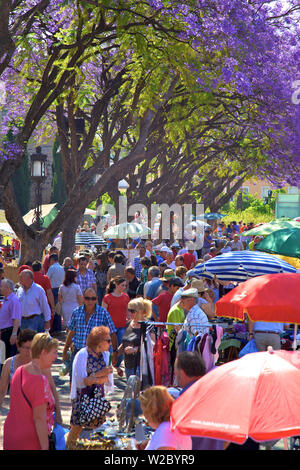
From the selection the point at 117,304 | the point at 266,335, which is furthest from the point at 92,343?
the point at 117,304

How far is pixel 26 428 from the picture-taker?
5844 millimetres

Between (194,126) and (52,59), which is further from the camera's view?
(194,126)

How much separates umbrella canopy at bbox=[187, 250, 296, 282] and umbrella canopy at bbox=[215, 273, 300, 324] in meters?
3.39

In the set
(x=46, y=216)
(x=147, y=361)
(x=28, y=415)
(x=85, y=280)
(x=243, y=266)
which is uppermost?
(x=46, y=216)

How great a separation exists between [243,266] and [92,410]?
16.6 ft

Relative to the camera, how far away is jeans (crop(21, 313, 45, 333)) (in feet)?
37.7

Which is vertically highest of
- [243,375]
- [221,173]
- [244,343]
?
[221,173]

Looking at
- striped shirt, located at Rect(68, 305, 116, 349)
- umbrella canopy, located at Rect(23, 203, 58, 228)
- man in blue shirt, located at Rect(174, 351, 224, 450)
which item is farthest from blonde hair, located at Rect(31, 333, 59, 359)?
umbrella canopy, located at Rect(23, 203, 58, 228)

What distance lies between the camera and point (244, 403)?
4.85 m

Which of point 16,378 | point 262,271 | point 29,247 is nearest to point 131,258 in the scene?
point 29,247

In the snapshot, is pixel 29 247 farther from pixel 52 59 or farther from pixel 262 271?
pixel 262 271

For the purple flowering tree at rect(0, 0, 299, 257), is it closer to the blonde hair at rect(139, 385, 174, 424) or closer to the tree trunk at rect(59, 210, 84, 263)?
the tree trunk at rect(59, 210, 84, 263)

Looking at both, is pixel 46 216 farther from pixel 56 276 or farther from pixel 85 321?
pixel 85 321

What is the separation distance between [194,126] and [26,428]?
20580mm
